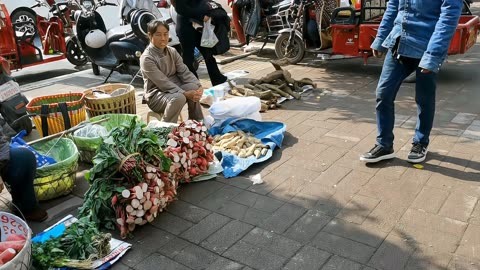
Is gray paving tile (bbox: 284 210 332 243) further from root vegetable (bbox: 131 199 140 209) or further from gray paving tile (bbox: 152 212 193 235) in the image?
root vegetable (bbox: 131 199 140 209)

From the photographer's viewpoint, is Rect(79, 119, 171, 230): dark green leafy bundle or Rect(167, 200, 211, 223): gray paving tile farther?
Rect(167, 200, 211, 223): gray paving tile

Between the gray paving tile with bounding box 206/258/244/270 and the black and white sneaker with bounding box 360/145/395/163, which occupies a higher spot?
the black and white sneaker with bounding box 360/145/395/163

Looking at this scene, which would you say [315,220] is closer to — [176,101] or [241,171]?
[241,171]

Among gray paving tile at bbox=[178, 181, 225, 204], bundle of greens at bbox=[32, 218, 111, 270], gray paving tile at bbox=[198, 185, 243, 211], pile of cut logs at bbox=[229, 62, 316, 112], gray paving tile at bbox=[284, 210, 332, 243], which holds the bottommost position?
gray paving tile at bbox=[284, 210, 332, 243]

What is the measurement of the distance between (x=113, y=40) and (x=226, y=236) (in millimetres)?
5332

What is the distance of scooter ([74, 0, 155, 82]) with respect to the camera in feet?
22.6

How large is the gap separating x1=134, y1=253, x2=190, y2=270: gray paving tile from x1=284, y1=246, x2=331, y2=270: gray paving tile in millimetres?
669

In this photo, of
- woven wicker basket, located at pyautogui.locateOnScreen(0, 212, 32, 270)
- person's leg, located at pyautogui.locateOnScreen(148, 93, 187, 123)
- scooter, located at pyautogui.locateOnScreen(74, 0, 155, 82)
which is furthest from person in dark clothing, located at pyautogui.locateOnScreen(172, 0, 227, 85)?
woven wicker basket, located at pyautogui.locateOnScreen(0, 212, 32, 270)

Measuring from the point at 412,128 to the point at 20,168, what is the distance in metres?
3.78

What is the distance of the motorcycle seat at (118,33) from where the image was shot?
731cm

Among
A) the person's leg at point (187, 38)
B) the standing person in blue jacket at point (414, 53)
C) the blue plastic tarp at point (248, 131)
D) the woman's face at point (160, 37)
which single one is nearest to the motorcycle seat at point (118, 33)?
the person's leg at point (187, 38)

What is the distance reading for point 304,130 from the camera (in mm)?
5035

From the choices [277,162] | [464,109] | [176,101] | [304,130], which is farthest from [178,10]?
[464,109]

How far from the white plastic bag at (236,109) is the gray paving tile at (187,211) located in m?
1.56
